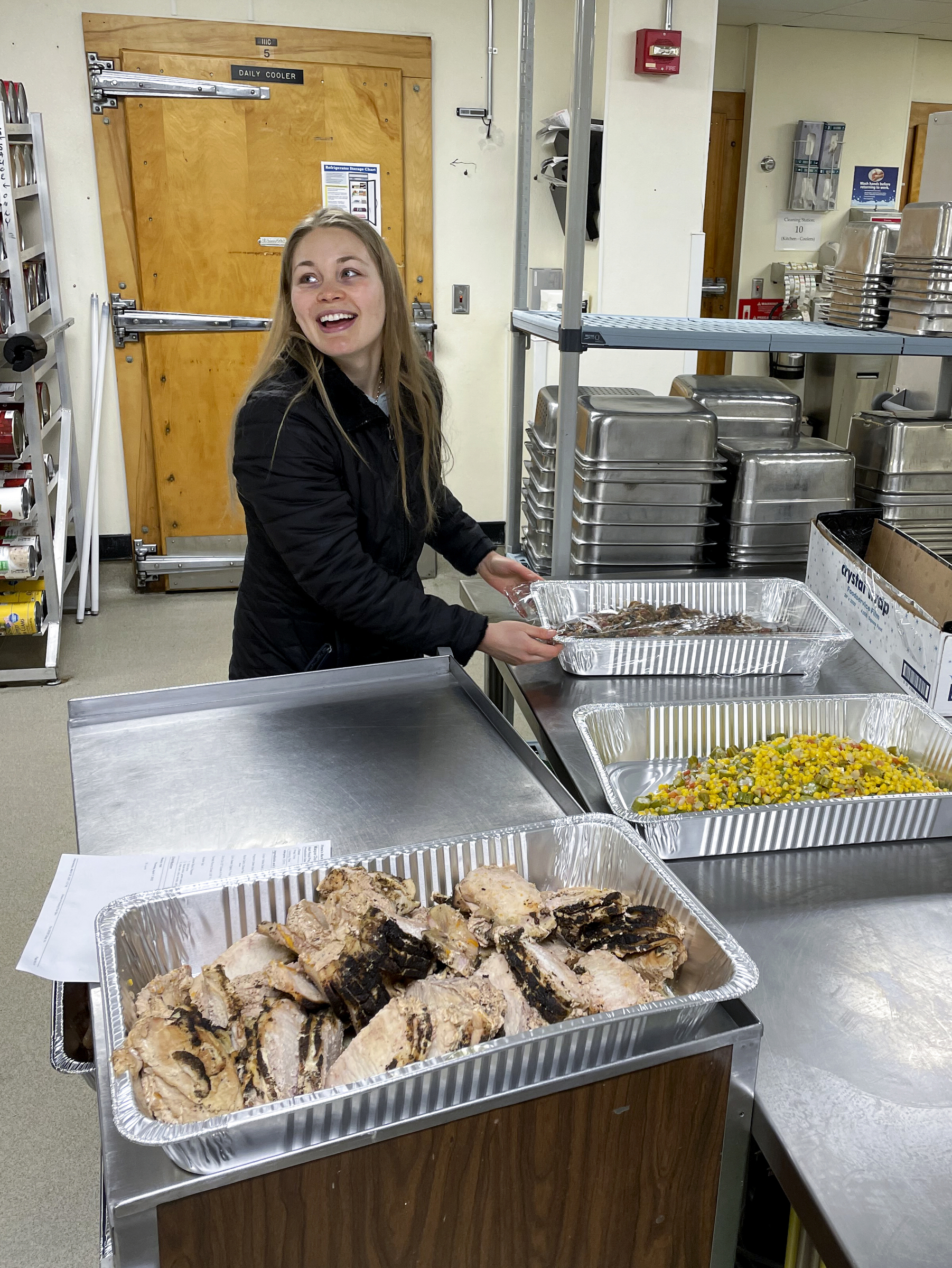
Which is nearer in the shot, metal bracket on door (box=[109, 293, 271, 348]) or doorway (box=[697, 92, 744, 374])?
metal bracket on door (box=[109, 293, 271, 348])

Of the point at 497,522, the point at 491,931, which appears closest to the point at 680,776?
the point at 491,931

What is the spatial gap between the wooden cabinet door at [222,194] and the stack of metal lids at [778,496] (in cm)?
293

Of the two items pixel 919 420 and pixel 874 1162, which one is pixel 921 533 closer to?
pixel 919 420

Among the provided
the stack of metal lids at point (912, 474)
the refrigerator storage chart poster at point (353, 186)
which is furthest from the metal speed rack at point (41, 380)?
the stack of metal lids at point (912, 474)

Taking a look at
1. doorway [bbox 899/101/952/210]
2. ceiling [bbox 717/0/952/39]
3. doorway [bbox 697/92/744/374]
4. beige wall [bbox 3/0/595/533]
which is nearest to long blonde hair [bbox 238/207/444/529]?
beige wall [bbox 3/0/595/533]

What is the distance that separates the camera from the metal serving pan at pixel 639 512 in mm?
2322

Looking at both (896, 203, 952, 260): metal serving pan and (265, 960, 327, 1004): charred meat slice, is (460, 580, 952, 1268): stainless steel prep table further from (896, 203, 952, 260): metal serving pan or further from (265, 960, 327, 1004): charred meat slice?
(896, 203, 952, 260): metal serving pan

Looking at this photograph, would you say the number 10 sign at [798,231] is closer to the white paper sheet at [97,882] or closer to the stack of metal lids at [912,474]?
the stack of metal lids at [912,474]

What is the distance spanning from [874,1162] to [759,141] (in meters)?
5.96

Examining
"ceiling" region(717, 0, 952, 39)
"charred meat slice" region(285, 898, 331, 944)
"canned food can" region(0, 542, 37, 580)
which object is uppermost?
"ceiling" region(717, 0, 952, 39)

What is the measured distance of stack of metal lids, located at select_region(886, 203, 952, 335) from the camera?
211 centimetres

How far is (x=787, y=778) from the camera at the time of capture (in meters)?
1.41

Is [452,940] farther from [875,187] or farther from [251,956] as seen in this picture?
[875,187]

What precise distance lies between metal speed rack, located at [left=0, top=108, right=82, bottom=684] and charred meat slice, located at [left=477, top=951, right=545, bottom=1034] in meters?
3.40
